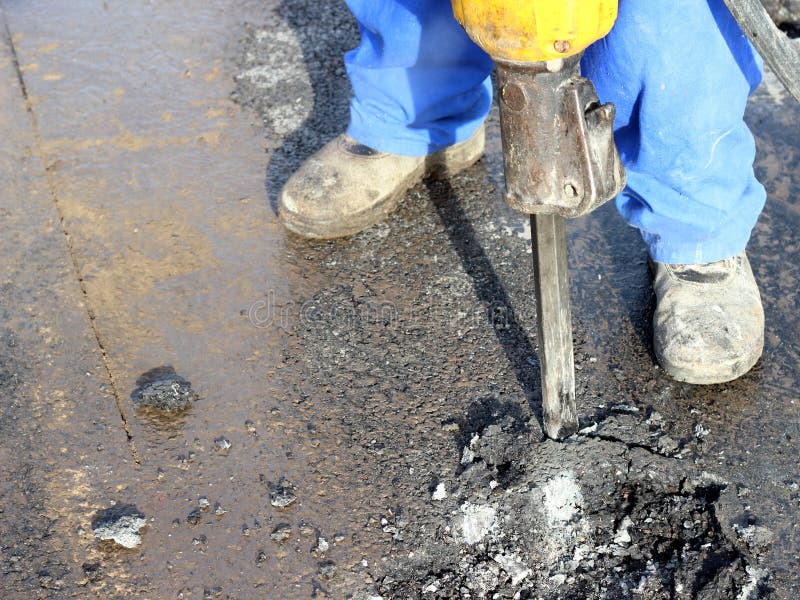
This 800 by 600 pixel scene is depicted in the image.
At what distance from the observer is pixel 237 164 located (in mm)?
2500

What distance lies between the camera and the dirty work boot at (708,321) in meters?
1.86

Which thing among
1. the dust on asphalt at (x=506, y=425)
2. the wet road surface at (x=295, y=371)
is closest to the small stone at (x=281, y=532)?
the wet road surface at (x=295, y=371)

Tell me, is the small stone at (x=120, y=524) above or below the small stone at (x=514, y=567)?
below

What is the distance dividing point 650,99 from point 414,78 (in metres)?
0.67

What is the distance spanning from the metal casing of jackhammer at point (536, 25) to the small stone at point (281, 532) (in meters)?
0.96

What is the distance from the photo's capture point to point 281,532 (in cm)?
166

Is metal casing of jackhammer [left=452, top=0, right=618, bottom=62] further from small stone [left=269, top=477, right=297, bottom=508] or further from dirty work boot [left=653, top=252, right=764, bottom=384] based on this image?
small stone [left=269, top=477, right=297, bottom=508]

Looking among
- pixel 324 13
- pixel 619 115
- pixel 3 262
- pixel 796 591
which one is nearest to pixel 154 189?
pixel 3 262

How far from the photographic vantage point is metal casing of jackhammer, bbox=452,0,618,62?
125cm

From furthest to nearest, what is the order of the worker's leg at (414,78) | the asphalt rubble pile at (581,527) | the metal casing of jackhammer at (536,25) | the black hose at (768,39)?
the worker's leg at (414,78) → the asphalt rubble pile at (581,527) → the black hose at (768,39) → the metal casing of jackhammer at (536,25)

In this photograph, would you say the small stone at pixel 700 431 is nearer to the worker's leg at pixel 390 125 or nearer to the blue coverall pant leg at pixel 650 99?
the blue coverall pant leg at pixel 650 99

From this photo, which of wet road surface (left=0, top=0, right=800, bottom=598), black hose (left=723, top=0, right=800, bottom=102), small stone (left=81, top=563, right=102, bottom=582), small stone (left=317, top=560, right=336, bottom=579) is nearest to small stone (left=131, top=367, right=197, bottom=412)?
wet road surface (left=0, top=0, right=800, bottom=598)

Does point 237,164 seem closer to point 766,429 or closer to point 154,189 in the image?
point 154,189

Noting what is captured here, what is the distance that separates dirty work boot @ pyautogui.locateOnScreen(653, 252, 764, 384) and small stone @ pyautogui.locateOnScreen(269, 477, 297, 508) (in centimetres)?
85
